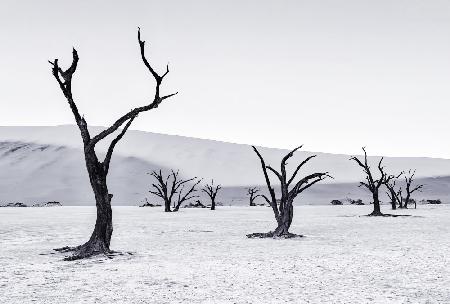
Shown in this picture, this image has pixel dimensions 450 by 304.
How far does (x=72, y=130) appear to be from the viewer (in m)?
109

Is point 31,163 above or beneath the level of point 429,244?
above

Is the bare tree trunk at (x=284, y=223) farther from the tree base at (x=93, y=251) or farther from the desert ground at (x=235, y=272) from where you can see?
Result: the tree base at (x=93, y=251)

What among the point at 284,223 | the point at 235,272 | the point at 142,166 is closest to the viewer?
the point at 235,272

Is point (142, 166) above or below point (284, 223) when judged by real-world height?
above

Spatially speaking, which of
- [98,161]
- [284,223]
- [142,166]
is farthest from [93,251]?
[142,166]

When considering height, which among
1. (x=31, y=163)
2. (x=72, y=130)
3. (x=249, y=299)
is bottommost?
(x=249, y=299)

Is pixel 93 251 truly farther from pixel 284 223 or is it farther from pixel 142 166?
pixel 142 166

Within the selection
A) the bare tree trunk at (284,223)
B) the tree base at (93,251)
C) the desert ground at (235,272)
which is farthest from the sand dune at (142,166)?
the tree base at (93,251)

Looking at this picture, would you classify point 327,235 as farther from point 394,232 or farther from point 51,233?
point 51,233

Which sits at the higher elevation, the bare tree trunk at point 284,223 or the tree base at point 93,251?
the bare tree trunk at point 284,223

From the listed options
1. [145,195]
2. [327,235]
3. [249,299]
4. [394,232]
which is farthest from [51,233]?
[145,195]

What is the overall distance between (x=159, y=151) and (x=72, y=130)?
20.2 meters

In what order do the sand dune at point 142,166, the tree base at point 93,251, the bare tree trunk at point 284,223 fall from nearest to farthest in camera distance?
the tree base at point 93,251, the bare tree trunk at point 284,223, the sand dune at point 142,166

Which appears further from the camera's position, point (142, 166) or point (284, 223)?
point (142, 166)
